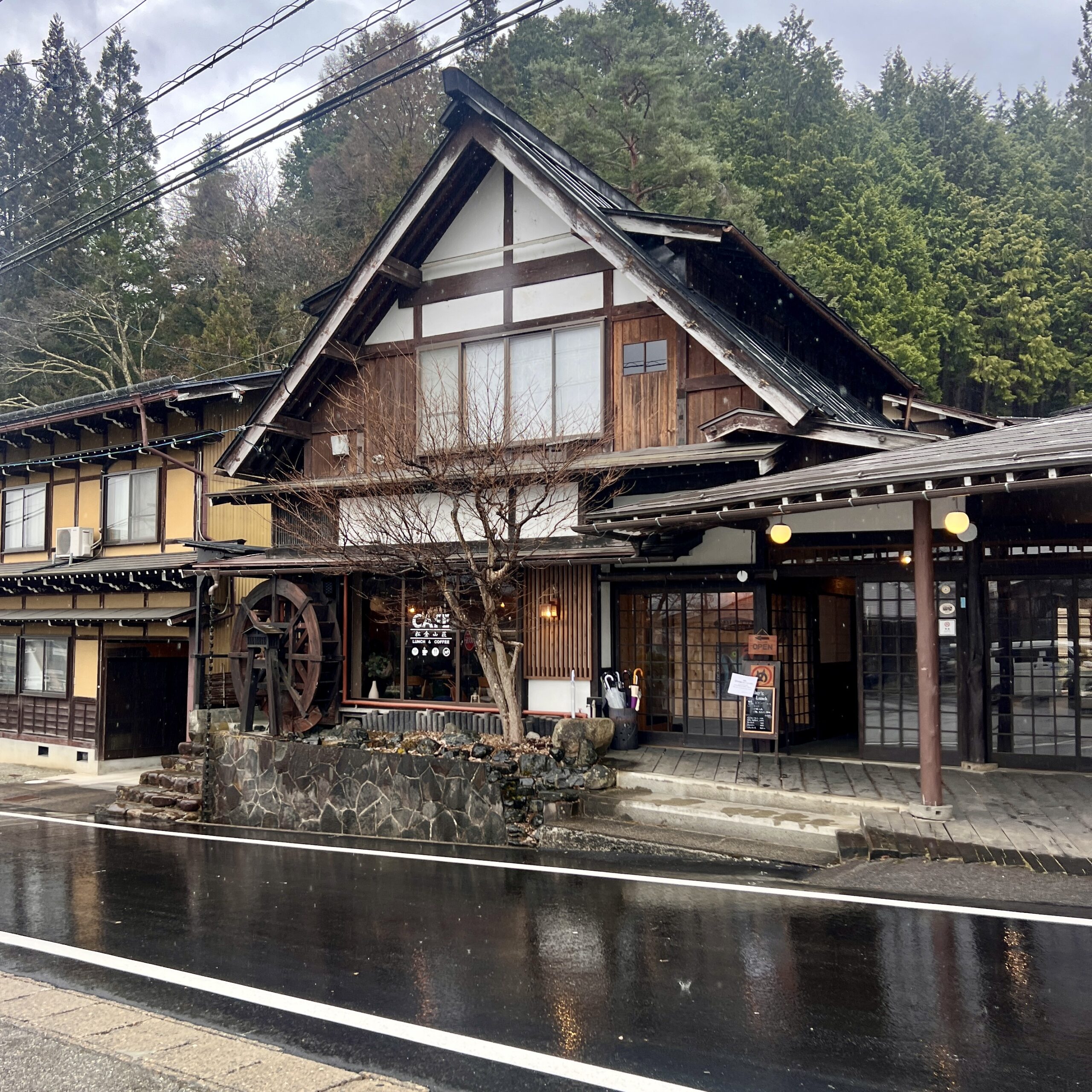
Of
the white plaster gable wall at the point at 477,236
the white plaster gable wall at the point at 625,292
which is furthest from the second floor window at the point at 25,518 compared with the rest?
the white plaster gable wall at the point at 625,292

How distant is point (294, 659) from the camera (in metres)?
15.7

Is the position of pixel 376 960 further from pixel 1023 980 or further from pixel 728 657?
pixel 728 657

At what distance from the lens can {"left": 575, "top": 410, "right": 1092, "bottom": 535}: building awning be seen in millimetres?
7926

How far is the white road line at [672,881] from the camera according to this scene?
22.6 ft

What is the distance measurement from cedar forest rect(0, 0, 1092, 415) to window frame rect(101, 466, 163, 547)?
798 cm

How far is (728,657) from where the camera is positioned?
42.2ft

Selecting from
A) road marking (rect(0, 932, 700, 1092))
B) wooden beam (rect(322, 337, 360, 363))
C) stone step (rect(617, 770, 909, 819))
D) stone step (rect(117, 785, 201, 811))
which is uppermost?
wooden beam (rect(322, 337, 360, 363))

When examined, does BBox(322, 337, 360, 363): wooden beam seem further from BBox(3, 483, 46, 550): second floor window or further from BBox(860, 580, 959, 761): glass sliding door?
BBox(3, 483, 46, 550): second floor window

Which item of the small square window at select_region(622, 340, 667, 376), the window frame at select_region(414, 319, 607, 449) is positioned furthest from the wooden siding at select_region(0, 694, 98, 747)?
the small square window at select_region(622, 340, 667, 376)

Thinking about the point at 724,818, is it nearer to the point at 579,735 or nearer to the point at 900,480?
the point at 579,735

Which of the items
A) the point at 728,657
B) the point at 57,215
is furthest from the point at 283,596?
the point at 57,215

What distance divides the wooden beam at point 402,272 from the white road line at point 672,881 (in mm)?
8770

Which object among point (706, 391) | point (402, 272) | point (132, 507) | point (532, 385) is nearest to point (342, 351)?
point (402, 272)

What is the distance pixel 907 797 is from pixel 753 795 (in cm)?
165
